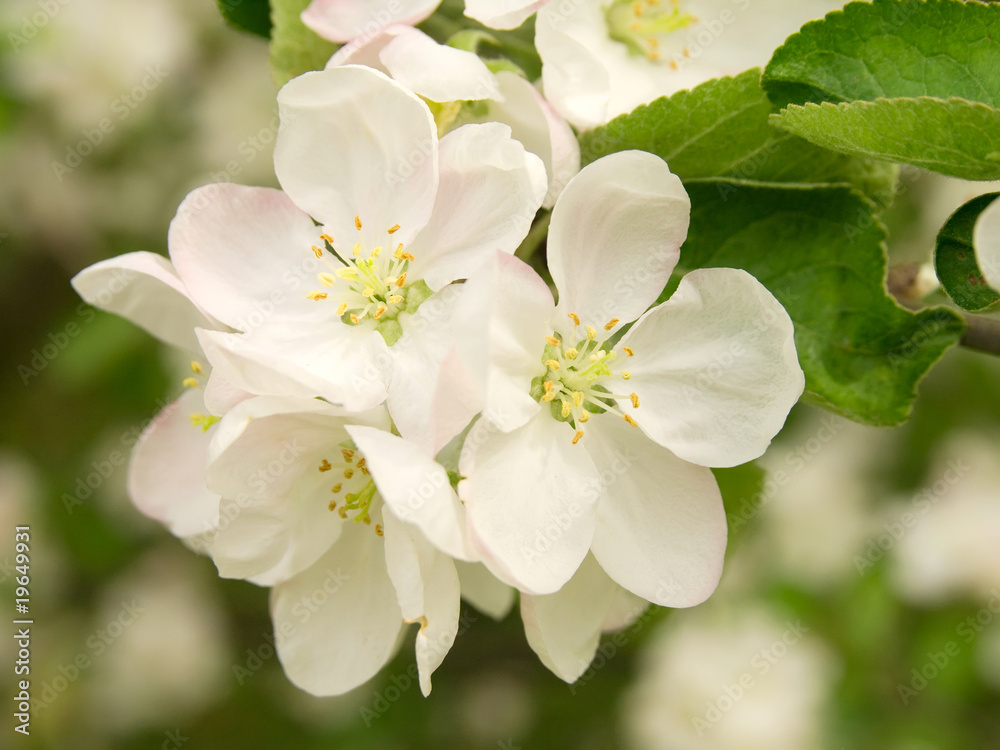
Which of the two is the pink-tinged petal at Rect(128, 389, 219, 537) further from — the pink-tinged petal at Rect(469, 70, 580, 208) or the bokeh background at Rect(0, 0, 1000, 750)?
the bokeh background at Rect(0, 0, 1000, 750)

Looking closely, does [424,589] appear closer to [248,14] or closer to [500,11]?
[500,11]

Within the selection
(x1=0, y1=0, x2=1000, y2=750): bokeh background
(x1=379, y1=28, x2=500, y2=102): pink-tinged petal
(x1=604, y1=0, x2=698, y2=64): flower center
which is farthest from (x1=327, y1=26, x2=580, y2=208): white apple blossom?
(x1=0, y1=0, x2=1000, y2=750): bokeh background

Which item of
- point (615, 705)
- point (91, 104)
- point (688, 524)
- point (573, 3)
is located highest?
point (573, 3)

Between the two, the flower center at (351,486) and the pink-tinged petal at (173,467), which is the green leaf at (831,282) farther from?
the pink-tinged petal at (173,467)

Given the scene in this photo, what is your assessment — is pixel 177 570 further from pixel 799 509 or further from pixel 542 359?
pixel 542 359

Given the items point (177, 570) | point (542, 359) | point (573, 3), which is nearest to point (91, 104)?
point (177, 570)
